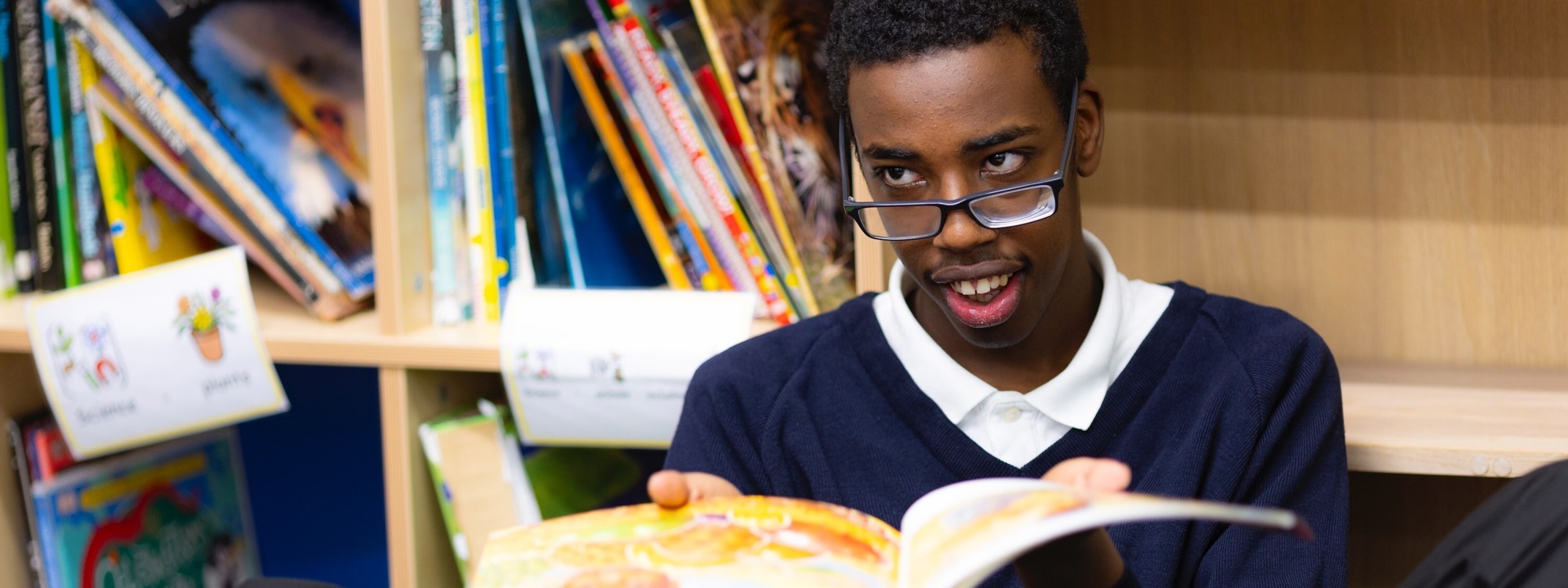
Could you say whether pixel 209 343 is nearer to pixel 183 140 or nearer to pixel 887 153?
pixel 183 140

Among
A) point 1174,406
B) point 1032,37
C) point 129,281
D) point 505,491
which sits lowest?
point 505,491

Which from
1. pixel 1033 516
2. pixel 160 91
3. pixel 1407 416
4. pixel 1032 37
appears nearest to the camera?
pixel 1033 516

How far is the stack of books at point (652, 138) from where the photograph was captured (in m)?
1.10

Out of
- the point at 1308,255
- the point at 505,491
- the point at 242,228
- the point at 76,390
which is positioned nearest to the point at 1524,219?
the point at 1308,255

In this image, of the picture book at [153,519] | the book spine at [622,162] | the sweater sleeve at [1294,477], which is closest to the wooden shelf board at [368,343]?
the book spine at [622,162]

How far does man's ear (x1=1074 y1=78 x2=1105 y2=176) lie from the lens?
926 millimetres

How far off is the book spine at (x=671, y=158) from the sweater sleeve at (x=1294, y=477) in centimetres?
46

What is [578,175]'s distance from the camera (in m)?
1.20

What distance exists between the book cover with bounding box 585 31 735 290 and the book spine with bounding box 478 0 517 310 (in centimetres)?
8

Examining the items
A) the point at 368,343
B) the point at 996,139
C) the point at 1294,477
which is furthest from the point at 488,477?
the point at 1294,477

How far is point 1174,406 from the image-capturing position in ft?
3.07

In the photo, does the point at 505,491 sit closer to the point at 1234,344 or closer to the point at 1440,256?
the point at 1234,344

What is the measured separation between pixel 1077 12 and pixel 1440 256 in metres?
0.55

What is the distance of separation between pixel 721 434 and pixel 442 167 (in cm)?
38
